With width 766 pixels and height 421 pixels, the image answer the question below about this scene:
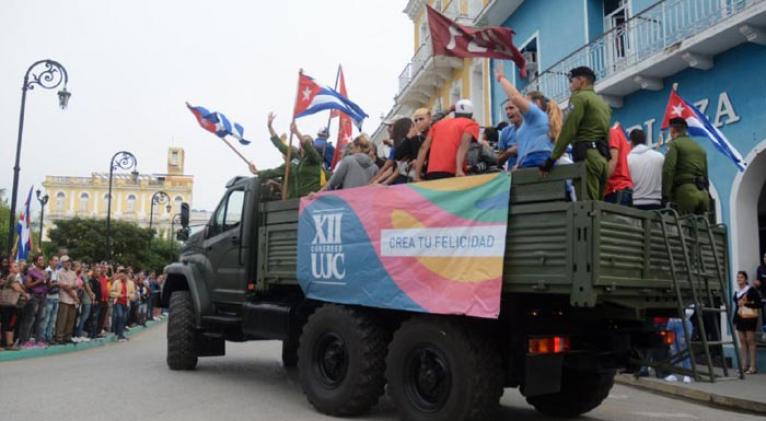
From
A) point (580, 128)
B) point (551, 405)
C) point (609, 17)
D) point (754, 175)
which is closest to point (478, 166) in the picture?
point (580, 128)

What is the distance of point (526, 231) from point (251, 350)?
1020 centimetres

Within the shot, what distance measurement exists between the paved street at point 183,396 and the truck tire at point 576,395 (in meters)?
0.18

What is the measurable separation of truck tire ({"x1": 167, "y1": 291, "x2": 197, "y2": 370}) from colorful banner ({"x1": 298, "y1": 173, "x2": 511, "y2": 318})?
310 centimetres

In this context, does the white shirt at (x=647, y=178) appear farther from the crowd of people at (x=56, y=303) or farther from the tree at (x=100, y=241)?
the tree at (x=100, y=241)

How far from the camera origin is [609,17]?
1698 centimetres

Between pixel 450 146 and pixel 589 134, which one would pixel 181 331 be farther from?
pixel 589 134

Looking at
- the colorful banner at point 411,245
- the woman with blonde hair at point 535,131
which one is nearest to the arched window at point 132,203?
the colorful banner at point 411,245

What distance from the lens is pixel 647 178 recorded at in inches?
296

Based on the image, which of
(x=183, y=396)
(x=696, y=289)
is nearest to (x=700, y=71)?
(x=696, y=289)

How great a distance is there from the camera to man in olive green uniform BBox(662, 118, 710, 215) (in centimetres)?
733

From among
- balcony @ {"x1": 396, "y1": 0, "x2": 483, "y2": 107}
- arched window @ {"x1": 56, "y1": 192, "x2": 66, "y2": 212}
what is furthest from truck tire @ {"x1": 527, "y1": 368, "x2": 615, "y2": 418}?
arched window @ {"x1": 56, "y1": 192, "x2": 66, "y2": 212}

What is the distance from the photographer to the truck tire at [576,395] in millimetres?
7211

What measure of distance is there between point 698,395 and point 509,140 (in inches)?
211

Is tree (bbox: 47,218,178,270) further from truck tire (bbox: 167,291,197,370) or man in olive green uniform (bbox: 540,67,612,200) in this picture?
man in olive green uniform (bbox: 540,67,612,200)
